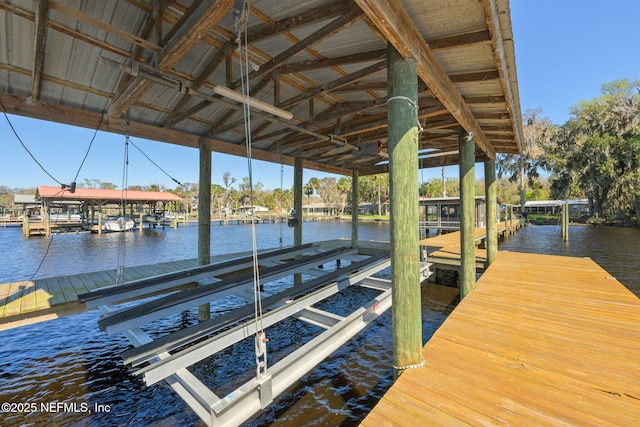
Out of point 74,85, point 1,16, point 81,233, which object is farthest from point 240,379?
point 81,233

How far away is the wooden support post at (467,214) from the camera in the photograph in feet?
19.2

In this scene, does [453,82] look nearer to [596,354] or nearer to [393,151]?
[393,151]

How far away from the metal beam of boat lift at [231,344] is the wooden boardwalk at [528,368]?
0.94 meters

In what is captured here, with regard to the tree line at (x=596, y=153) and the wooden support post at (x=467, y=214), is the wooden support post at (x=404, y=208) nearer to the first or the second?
the wooden support post at (x=467, y=214)

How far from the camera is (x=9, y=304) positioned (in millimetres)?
4617

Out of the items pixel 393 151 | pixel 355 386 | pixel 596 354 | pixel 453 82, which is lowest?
pixel 355 386

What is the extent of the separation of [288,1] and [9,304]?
6.75 metres

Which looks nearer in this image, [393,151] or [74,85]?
[393,151]

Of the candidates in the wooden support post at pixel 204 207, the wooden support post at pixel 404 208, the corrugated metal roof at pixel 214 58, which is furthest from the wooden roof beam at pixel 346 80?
the wooden support post at pixel 204 207

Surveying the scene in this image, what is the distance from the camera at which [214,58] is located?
13.9ft

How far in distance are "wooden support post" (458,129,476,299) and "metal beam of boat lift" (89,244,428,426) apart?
83.8 inches

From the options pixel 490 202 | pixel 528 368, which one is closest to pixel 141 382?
pixel 528 368

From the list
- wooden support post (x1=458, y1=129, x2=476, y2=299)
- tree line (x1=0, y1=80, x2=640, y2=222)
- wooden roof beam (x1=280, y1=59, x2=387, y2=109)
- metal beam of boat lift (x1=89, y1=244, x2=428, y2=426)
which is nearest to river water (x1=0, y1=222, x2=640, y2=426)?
metal beam of boat lift (x1=89, y1=244, x2=428, y2=426)

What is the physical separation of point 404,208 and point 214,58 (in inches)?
152
